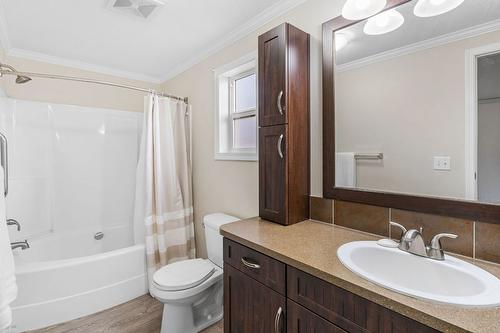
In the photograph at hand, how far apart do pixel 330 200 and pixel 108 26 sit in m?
2.20

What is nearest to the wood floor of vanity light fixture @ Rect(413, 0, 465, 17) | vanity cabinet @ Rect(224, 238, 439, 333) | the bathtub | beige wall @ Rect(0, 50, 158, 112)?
the bathtub

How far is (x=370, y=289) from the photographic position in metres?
0.76

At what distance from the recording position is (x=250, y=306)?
47.3 inches

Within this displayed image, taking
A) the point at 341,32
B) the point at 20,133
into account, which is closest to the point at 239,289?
the point at 341,32

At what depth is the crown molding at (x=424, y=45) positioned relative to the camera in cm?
99

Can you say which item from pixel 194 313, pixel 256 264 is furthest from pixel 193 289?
pixel 256 264

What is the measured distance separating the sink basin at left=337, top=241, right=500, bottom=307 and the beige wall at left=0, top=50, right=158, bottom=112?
10.2 ft

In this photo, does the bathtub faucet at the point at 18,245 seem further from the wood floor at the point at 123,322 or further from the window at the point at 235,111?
the window at the point at 235,111

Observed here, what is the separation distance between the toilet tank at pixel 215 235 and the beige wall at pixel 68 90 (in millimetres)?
2078

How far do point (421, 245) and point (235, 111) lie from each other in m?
1.78

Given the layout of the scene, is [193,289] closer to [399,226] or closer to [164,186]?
[164,186]

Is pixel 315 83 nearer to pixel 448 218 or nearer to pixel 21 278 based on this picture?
pixel 448 218

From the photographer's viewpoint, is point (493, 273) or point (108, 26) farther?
point (108, 26)

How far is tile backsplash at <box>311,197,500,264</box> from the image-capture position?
95cm
